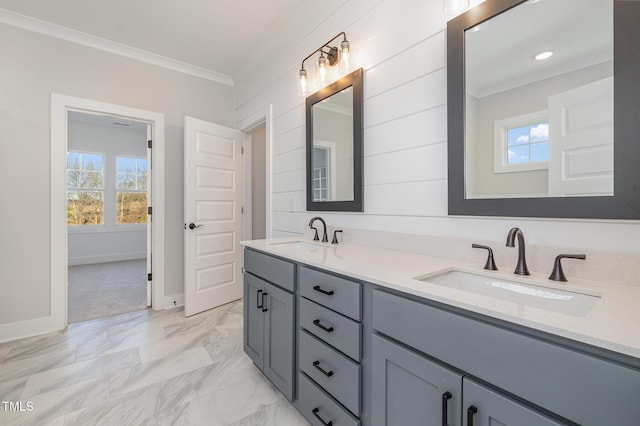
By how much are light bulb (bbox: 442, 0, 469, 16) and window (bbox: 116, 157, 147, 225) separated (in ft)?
21.6

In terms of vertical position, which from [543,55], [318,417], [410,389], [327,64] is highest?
[327,64]

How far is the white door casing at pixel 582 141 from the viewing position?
94 centimetres

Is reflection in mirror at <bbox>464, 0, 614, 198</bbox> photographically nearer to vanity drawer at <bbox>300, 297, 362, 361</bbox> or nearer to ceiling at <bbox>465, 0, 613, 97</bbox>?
ceiling at <bbox>465, 0, 613, 97</bbox>

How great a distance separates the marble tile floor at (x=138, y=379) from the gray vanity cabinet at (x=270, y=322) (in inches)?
7.6

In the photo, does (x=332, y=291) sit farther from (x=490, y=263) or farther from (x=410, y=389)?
(x=490, y=263)

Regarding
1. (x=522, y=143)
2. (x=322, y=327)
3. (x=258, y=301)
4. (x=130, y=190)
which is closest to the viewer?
(x=522, y=143)

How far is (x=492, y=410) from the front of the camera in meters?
0.70

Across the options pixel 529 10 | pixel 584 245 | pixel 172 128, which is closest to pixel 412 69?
pixel 529 10

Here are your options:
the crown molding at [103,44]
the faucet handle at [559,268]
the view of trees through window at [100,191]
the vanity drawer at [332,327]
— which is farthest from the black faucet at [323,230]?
the view of trees through window at [100,191]

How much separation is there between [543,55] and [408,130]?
0.61 meters

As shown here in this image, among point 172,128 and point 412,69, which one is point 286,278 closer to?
point 412,69

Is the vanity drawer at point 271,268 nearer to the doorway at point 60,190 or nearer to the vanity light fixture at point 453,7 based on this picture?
the vanity light fixture at point 453,7

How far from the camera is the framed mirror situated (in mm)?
1835

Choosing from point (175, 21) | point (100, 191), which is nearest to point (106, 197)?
point (100, 191)
